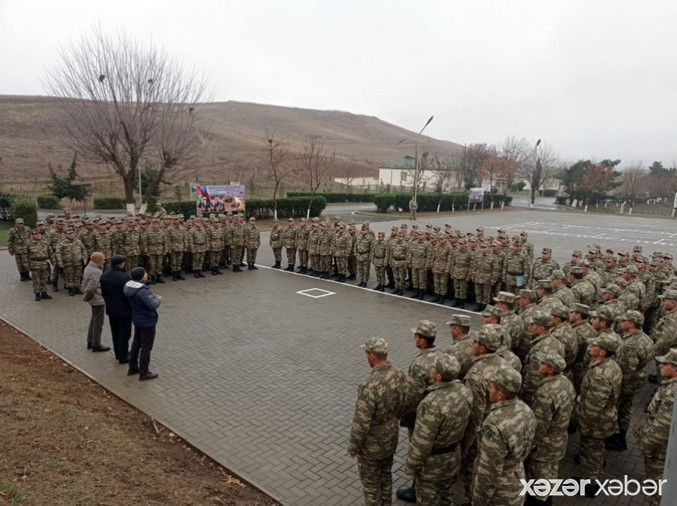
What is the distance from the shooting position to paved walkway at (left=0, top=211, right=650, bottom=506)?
5617 mm

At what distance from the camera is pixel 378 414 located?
171 inches

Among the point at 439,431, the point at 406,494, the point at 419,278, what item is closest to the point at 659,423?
the point at 439,431

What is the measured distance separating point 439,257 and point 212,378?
7133 mm

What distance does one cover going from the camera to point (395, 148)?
171000 mm

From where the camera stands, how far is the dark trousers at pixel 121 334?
8.11m

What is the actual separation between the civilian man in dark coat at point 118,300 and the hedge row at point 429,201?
33.3 metres

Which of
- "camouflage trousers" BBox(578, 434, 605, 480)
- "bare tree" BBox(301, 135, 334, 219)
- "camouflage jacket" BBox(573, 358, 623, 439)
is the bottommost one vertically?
"camouflage trousers" BBox(578, 434, 605, 480)

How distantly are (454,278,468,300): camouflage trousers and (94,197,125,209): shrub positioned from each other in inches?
1295

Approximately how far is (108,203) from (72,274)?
27.5 m

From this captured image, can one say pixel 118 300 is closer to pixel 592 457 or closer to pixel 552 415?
pixel 552 415

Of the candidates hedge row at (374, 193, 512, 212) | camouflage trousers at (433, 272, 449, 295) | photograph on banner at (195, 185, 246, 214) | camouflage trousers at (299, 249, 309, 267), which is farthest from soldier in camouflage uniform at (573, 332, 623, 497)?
hedge row at (374, 193, 512, 212)

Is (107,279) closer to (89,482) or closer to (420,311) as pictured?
(89,482)

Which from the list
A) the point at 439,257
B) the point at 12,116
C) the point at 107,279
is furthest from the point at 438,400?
the point at 12,116

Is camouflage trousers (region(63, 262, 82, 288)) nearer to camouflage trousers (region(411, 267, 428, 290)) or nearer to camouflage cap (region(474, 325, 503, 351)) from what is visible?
camouflage trousers (region(411, 267, 428, 290))
